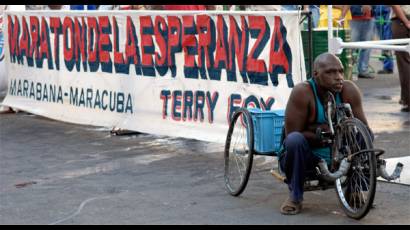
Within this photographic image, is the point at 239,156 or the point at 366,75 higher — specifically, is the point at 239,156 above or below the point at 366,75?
above

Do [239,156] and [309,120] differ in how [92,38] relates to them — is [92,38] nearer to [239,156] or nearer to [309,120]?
[239,156]

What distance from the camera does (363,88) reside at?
45.0 feet

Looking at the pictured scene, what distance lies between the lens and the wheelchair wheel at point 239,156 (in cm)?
679

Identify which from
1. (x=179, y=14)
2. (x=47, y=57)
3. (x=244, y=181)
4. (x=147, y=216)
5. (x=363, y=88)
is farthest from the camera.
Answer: (x=363, y=88)

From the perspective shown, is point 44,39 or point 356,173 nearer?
point 356,173

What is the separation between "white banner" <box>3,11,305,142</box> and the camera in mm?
8406

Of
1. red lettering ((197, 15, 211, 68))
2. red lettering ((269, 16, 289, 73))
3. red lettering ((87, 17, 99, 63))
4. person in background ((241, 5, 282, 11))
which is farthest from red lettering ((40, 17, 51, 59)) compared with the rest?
person in background ((241, 5, 282, 11))

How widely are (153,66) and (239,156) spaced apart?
2.67m

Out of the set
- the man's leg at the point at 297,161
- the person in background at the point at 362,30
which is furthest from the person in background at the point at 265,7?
the man's leg at the point at 297,161

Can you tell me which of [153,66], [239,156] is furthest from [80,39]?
[239,156]

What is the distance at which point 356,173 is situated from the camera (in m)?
6.07
